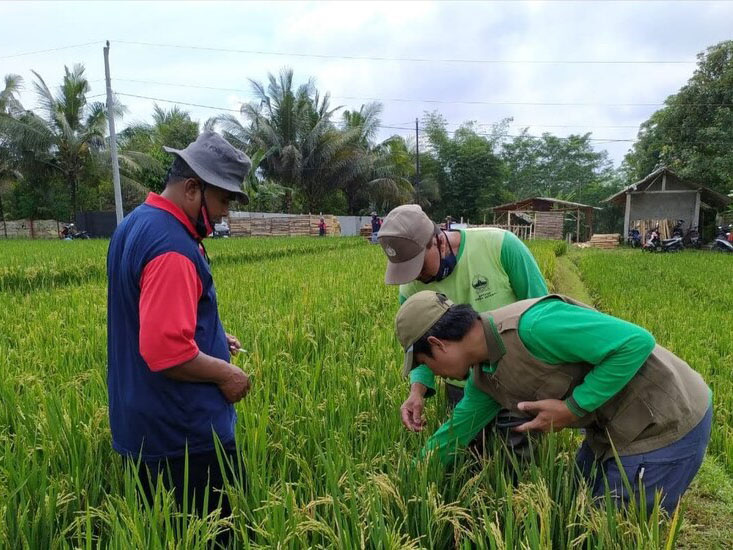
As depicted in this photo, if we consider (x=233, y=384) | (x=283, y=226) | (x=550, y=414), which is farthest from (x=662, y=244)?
(x=233, y=384)

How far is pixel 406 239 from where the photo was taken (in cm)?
193

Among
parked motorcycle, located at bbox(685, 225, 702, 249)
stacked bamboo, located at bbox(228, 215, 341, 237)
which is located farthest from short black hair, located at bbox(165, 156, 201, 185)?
stacked bamboo, located at bbox(228, 215, 341, 237)

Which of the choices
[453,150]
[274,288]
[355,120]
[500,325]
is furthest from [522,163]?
[500,325]

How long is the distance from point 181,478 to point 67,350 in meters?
2.05

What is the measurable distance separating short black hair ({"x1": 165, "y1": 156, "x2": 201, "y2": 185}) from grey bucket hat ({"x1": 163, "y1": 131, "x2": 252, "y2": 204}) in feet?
0.07

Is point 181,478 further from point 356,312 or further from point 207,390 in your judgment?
point 356,312

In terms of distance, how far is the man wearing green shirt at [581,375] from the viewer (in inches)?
55.1

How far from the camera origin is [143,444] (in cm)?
152

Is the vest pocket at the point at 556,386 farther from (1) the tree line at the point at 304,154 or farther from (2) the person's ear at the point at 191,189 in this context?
(1) the tree line at the point at 304,154

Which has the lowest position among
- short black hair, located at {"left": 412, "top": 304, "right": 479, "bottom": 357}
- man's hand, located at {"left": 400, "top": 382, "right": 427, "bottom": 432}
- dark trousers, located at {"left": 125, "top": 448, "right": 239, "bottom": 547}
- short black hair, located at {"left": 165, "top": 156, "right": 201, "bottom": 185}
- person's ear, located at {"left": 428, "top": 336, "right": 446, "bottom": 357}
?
dark trousers, located at {"left": 125, "top": 448, "right": 239, "bottom": 547}

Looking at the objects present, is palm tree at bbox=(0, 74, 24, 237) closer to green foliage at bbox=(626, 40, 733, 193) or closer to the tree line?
the tree line

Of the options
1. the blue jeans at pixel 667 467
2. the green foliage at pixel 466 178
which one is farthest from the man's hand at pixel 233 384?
the green foliage at pixel 466 178

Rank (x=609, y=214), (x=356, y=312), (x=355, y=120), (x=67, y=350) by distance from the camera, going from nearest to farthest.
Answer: (x=67, y=350) < (x=356, y=312) < (x=355, y=120) < (x=609, y=214)

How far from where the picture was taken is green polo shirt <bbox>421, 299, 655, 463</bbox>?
1354mm
